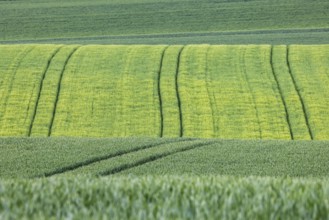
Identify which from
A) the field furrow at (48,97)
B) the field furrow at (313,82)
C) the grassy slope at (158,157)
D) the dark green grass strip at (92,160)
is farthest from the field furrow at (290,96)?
the field furrow at (48,97)

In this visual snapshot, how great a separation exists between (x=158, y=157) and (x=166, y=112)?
9.44 metres

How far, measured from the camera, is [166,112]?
26953mm

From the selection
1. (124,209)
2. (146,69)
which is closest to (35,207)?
(124,209)

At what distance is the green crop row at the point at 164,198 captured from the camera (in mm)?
7598

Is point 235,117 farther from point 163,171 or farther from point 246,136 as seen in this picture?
point 163,171

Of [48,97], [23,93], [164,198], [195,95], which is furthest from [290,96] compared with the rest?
[164,198]

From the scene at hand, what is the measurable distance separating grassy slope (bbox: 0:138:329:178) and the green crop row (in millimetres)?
5602

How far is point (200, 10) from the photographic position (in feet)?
170

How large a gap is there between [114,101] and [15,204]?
19.7 metres

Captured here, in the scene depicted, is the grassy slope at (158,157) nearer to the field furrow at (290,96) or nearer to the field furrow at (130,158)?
the field furrow at (130,158)

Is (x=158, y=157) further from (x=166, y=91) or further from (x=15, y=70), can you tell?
(x=15, y=70)

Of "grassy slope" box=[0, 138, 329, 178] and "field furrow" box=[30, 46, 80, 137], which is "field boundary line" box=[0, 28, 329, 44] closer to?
"field furrow" box=[30, 46, 80, 137]

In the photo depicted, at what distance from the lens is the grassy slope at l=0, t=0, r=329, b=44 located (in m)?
45.3

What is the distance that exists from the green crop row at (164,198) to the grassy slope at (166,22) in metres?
33.1
